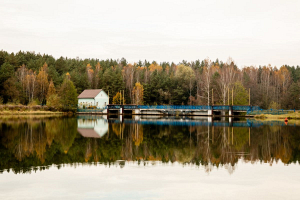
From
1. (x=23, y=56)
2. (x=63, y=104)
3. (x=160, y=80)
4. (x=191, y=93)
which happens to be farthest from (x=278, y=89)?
(x=23, y=56)

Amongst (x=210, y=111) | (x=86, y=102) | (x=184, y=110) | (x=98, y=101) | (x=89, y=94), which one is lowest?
(x=210, y=111)

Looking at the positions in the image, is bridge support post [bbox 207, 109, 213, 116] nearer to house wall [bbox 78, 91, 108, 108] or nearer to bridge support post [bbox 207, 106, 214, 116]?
bridge support post [bbox 207, 106, 214, 116]

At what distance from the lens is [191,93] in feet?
270

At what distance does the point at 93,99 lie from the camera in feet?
249

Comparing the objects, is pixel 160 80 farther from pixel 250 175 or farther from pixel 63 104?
pixel 250 175

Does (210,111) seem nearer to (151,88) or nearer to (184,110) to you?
(184,110)

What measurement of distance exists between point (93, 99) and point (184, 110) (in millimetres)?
22726

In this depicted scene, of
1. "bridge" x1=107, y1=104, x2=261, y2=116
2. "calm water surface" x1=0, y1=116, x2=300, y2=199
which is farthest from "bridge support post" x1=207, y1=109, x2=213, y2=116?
"calm water surface" x1=0, y1=116, x2=300, y2=199

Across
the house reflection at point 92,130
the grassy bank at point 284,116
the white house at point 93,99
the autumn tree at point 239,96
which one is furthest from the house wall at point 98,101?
the house reflection at point 92,130

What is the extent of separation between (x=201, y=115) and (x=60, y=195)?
56918mm

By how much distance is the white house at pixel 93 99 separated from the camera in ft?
249

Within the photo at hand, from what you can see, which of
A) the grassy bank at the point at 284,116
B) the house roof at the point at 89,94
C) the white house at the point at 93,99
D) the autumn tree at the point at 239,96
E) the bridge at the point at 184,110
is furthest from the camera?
the house roof at the point at 89,94

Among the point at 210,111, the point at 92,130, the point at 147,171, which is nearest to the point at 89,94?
the point at 210,111

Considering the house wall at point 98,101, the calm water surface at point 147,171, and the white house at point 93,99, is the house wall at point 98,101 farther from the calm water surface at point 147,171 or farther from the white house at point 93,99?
the calm water surface at point 147,171
